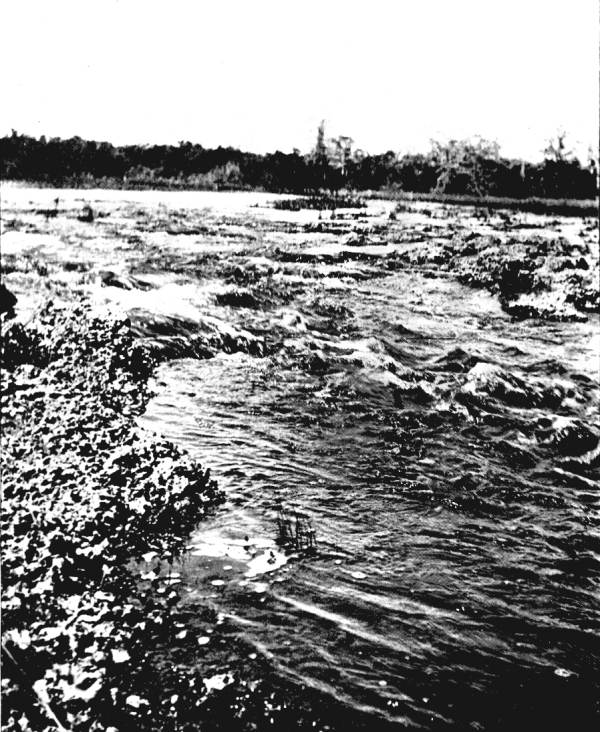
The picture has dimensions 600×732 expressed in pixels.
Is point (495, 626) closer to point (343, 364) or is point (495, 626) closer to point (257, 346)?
point (343, 364)

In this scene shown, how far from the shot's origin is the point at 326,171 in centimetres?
7169

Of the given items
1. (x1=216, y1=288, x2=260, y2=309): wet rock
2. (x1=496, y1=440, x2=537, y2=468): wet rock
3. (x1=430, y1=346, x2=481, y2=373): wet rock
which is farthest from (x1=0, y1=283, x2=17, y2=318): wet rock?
(x1=496, y1=440, x2=537, y2=468): wet rock

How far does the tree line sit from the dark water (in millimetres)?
49463

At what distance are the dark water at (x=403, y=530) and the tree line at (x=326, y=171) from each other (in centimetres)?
4946

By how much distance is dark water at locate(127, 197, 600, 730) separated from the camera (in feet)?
11.0

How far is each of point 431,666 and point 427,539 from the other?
1383 mm

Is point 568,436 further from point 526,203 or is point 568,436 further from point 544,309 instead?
point 526,203

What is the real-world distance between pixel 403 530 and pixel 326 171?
71614 mm

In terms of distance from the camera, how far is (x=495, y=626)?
3844mm

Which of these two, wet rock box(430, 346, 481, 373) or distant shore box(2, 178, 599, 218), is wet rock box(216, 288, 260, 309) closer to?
wet rock box(430, 346, 481, 373)

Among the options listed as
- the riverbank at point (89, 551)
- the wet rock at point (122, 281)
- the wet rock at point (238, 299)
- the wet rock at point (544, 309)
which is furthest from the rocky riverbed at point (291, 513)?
the wet rock at point (544, 309)

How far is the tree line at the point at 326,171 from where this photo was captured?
59.3m

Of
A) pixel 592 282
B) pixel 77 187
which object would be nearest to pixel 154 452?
pixel 592 282

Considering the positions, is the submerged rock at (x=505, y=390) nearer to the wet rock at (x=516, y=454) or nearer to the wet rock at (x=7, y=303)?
the wet rock at (x=516, y=454)
